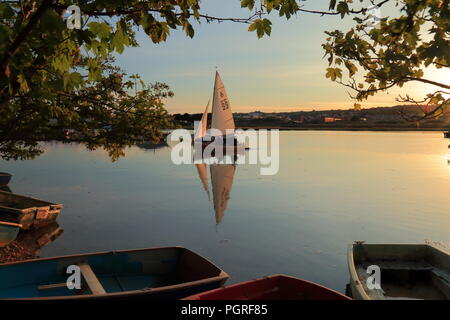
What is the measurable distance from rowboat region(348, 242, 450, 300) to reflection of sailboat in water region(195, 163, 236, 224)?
13.8 metres

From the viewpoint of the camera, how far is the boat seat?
9970 millimetres

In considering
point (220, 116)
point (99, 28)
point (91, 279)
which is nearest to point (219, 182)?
point (220, 116)

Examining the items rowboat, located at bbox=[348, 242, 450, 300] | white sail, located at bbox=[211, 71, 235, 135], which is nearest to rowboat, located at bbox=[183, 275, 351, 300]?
rowboat, located at bbox=[348, 242, 450, 300]

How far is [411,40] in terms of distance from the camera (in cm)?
538

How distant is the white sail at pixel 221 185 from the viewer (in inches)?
1190

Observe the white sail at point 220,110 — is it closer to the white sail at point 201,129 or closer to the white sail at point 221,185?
the white sail at point 201,129

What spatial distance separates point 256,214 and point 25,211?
1510 centimetres

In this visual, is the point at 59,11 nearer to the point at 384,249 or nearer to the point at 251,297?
the point at 251,297

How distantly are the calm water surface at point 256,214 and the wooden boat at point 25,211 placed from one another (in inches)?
59.4

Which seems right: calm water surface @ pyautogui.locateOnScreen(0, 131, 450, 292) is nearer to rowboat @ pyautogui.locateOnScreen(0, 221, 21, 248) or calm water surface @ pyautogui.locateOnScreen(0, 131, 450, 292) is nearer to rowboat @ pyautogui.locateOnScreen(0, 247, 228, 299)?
rowboat @ pyautogui.locateOnScreen(0, 221, 21, 248)

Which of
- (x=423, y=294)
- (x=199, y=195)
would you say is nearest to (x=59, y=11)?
(x=423, y=294)

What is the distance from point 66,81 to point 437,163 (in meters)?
74.5

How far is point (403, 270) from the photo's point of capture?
12484 mm

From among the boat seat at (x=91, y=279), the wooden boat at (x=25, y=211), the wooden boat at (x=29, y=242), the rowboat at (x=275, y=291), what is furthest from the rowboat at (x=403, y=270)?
the wooden boat at (x=25, y=211)
